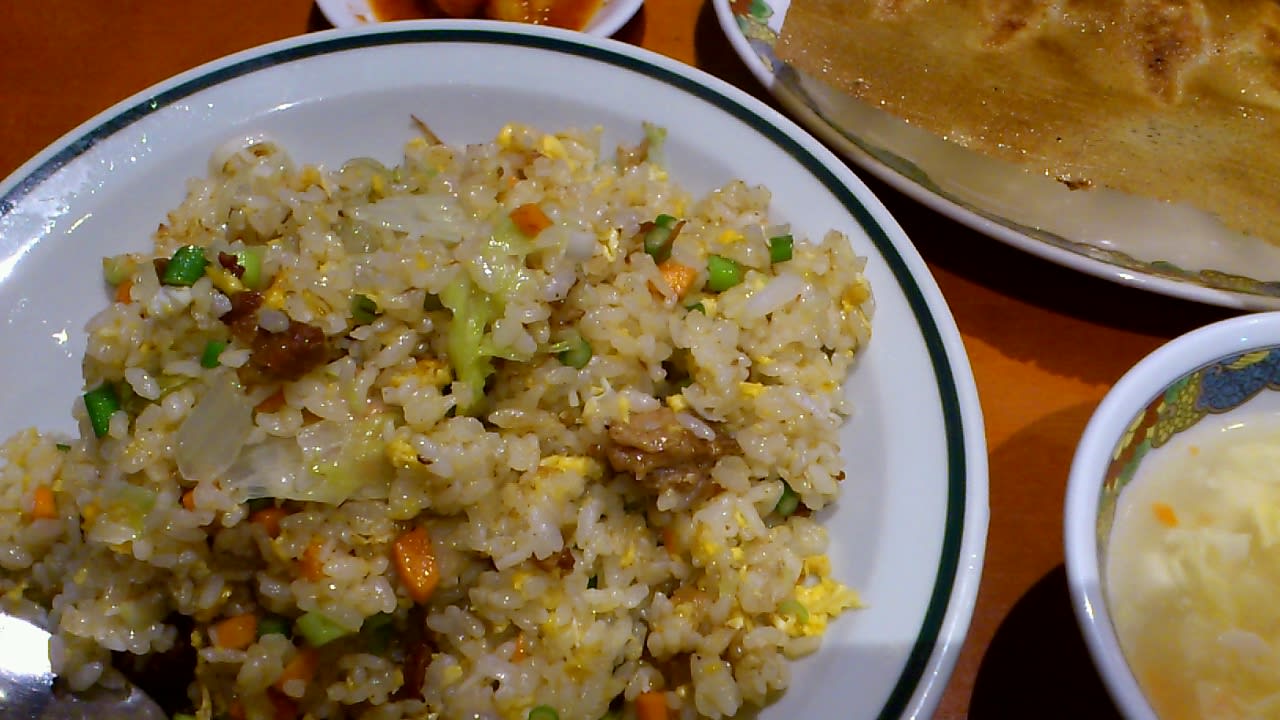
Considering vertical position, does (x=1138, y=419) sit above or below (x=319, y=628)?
above

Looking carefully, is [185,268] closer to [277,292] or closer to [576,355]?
[277,292]

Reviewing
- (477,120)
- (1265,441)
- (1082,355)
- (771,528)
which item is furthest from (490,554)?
(1082,355)

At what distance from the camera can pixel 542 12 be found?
2.55m

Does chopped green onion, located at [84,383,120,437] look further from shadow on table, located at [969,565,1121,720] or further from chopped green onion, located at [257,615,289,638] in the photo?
shadow on table, located at [969,565,1121,720]

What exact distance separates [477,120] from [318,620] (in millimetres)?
1201

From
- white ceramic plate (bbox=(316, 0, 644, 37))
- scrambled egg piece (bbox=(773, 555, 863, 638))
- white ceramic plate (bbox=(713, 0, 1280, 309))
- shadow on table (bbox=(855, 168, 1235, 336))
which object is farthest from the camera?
white ceramic plate (bbox=(316, 0, 644, 37))

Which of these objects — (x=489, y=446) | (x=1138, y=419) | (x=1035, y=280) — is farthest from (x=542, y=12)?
(x=1138, y=419)

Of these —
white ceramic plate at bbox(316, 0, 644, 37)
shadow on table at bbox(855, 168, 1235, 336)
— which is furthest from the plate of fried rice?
white ceramic plate at bbox(316, 0, 644, 37)

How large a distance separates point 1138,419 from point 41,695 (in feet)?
5.76

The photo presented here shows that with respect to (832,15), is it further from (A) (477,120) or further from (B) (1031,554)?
(B) (1031,554)

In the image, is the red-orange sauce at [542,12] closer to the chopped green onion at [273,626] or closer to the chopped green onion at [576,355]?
the chopped green onion at [576,355]

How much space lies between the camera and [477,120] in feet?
6.48

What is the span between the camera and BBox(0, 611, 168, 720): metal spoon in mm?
1325

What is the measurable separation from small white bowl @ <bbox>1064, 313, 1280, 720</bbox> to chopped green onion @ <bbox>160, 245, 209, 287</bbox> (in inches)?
56.6
